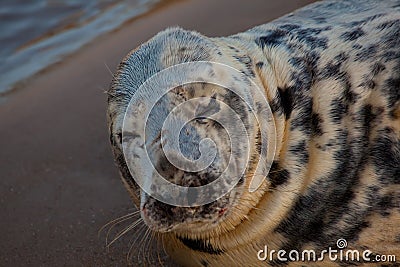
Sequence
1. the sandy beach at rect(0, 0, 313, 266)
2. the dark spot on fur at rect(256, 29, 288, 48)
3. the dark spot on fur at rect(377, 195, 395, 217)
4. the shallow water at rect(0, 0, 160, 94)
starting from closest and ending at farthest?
1. the dark spot on fur at rect(377, 195, 395, 217)
2. the dark spot on fur at rect(256, 29, 288, 48)
3. the sandy beach at rect(0, 0, 313, 266)
4. the shallow water at rect(0, 0, 160, 94)

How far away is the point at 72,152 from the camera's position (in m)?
3.80

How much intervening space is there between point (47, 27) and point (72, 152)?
1.76m

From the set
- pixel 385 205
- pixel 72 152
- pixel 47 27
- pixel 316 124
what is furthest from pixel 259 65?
pixel 47 27

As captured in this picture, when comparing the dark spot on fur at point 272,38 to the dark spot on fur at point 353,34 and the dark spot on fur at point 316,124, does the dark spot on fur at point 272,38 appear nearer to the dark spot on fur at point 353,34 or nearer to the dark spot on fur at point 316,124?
the dark spot on fur at point 353,34

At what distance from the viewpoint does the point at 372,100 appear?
2658mm

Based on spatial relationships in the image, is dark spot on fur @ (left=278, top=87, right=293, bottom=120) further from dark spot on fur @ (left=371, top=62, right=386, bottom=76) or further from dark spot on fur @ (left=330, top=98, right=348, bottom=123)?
dark spot on fur @ (left=371, top=62, right=386, bottom=76)

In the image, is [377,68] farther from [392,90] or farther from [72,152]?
[72,152]

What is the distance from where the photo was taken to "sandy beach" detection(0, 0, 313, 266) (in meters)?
3.15

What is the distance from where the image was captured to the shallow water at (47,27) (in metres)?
4.77

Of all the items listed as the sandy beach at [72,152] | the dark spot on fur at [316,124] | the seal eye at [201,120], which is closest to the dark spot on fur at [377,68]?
the dark spot on fur at [316,124]

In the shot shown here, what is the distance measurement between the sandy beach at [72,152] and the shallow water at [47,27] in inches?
4.9

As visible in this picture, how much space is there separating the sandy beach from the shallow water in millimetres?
125

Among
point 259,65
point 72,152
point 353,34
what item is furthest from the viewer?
point 72,152

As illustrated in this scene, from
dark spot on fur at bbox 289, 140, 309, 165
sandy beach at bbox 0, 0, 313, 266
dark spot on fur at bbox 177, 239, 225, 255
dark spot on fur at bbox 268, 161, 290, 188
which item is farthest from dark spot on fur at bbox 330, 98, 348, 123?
sandy beach at bbox 0, 0, 313, 266
